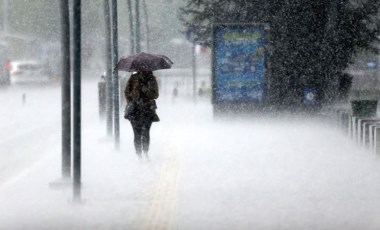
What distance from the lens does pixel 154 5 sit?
385ft

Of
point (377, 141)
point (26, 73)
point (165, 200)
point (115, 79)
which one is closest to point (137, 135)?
point (115, 79)

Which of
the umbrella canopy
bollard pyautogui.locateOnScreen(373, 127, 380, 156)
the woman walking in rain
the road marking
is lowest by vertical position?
the road marking

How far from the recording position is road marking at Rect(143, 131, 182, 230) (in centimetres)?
1014

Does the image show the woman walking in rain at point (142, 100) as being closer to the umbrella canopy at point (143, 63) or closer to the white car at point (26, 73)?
Answer: the umbrella canopy at point (143, 63)

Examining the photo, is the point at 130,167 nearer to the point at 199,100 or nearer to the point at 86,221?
the point at 86,221

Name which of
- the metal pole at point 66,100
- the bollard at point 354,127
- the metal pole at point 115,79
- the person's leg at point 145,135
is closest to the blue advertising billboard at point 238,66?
the bollard at point 354,127

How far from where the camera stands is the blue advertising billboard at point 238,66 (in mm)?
25828

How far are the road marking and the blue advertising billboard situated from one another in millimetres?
9707

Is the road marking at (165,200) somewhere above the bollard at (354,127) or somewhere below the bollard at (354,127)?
below

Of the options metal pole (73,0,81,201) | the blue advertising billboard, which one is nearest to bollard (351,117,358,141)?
the blue advertising billboard

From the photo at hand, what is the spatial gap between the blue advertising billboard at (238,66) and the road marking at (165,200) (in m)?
9.71

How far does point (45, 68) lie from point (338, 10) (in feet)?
105

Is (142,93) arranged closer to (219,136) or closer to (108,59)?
(108,59)

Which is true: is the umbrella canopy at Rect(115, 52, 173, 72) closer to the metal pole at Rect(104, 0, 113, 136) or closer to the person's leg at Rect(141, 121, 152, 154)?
the person's leg at Rect(141, 121, 152, 154)
